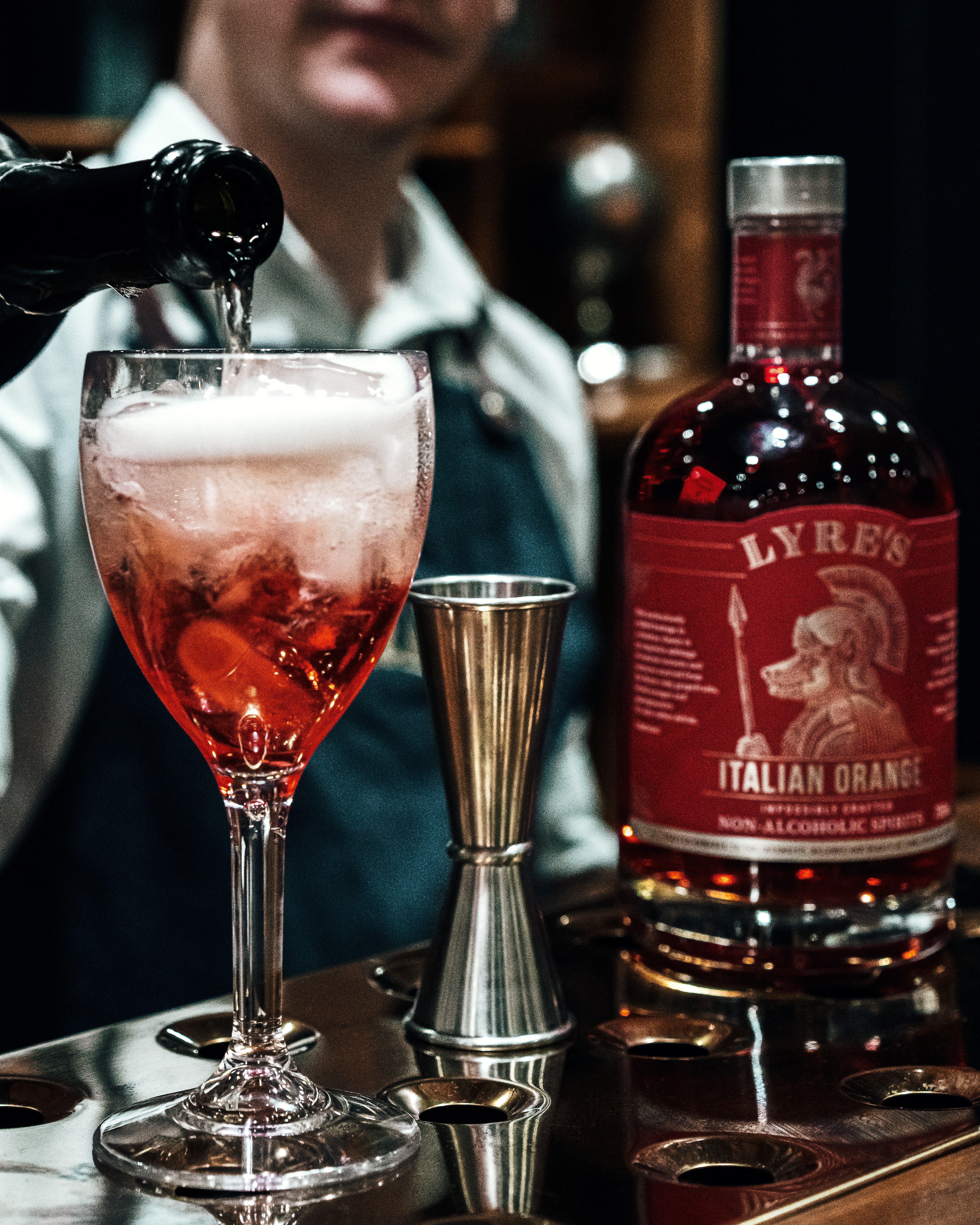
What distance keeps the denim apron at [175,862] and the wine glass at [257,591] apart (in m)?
0.66

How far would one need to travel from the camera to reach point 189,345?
50.1 inches

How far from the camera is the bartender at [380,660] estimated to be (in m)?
1.16

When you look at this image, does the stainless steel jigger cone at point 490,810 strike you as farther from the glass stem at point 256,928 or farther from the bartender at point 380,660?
the bartender at point 380,660

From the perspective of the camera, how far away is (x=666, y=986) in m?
0.69

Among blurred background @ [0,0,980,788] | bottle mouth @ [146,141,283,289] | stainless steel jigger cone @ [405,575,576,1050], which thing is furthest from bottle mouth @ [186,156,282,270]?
blurred background @ [0,0,980,788]

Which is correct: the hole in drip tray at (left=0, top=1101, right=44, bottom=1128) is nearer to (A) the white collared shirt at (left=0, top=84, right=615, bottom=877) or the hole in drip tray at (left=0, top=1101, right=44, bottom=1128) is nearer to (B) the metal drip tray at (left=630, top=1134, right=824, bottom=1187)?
(B) the metal drip tray at (left=630, top=1134, right=824, bottom=1187)

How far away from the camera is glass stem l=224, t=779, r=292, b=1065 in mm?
532

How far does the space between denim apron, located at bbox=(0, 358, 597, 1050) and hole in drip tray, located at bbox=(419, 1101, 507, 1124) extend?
0.65 metres

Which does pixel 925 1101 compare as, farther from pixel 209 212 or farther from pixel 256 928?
pixel 209 212

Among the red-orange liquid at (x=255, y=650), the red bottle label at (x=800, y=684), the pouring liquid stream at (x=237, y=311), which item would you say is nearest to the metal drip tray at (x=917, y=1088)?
the red bottle label at (x=800, y=684)

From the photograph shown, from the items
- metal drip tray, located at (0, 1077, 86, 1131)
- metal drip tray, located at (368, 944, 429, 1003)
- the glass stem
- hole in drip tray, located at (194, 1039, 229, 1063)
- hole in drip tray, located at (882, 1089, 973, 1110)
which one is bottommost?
metal drip tray, located at (368, 944, 429, 1003)

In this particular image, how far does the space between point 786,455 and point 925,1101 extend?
10.2 inches

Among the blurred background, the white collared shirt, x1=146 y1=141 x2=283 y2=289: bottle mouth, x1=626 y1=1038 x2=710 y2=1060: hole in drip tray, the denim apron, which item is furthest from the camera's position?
the blurred background

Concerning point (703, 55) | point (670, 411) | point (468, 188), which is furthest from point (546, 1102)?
point (703, 55)
